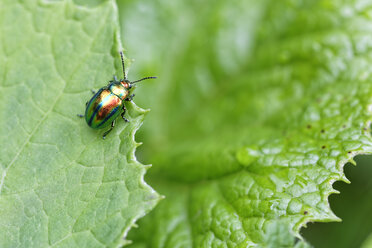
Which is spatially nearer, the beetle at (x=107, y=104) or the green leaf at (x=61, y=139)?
the green leaf at (x=61, y=139)

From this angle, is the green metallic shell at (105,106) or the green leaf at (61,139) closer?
the green leaf at (61,139)

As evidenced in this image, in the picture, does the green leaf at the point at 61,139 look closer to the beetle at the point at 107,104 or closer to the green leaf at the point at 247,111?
the beetle at the point at 107,104

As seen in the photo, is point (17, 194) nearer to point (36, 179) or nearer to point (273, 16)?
point (36, 179)

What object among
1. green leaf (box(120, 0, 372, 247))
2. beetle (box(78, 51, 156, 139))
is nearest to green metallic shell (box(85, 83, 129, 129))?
beetle (box(78, 51, 156, 139))

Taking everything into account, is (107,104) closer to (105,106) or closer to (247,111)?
(105,106)

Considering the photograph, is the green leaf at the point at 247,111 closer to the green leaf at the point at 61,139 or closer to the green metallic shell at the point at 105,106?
the green leaf at the point at 61,139

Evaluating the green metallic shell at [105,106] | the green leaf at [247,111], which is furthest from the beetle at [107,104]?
the green leaf at [247,111]

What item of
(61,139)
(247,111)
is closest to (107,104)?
(61,139)
